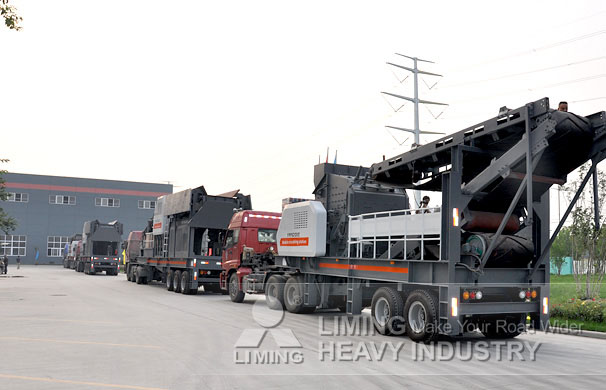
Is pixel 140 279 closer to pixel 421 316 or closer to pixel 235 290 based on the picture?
pixel 235 290

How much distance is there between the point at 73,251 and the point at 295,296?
46.7 m

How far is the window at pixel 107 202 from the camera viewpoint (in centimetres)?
8031

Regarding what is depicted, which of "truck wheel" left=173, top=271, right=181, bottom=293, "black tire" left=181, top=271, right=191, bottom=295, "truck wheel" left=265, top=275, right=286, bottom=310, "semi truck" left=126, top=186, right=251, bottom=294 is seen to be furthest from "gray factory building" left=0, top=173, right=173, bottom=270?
"truck wheel" left=265, top=275, right=286, bottom=310

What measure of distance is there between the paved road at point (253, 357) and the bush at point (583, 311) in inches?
69.5

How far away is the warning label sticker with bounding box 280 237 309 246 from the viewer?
1589cm

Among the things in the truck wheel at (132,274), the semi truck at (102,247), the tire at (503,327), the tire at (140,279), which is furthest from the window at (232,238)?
the semi truck at (102,247)

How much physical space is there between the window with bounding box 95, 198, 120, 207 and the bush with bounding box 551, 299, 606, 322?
73.6 m

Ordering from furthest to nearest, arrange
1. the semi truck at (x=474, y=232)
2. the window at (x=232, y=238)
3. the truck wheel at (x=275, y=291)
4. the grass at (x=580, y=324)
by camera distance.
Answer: the window at (x=232, y=238) < the truck wheel at (x=275, y=291) < the grass at (x=580, y=324) < the semi truck at (x=474, y=232)

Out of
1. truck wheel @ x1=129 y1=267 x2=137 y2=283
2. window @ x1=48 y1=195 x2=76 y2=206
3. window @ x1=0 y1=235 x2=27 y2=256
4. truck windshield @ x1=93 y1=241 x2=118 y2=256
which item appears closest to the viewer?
truck wheel @ x1=129 y1=267 x2=137 y2=283

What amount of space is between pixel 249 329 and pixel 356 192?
4617 mm

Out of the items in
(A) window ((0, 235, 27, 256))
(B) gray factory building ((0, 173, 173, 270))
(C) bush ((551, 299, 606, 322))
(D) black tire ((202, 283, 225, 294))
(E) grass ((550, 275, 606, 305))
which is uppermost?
(B) gray factory building ((0, 173, 173, 270))

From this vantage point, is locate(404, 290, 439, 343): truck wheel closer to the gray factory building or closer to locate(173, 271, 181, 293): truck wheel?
locate(173, 271, 181, 293): truck wheel

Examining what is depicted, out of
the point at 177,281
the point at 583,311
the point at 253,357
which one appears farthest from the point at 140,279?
the point at 253,357

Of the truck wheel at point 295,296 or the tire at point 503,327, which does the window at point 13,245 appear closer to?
the truck wheel at point 295,296
